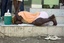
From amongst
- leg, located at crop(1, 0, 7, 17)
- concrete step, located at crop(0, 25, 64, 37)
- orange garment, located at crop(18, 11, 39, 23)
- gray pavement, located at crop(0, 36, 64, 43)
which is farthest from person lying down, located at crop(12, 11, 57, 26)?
leg, located at crop(1, 0, 7, 17)

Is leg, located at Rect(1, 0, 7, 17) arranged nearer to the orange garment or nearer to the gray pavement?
the orange garment

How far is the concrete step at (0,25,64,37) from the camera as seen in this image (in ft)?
18.8

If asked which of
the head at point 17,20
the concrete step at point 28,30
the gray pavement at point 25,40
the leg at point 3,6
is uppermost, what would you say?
the leg at point 3,6

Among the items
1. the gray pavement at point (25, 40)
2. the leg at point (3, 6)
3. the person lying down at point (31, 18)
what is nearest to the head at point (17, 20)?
the person lying down at point (31, 18)

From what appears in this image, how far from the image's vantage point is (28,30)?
5.74 meters

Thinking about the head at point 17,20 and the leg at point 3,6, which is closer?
the head at point 17,20

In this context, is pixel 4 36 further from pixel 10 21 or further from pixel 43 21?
pixel 43 21

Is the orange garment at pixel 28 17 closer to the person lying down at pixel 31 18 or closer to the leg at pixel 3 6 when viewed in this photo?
the person lying down at pixel 31 18

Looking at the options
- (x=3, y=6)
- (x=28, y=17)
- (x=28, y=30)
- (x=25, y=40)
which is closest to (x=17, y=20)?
(x=28, y=17)

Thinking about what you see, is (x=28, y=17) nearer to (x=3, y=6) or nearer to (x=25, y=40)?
(x=25, y=40)

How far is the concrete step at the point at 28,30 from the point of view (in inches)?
226

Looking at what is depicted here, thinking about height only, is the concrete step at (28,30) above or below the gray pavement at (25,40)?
above

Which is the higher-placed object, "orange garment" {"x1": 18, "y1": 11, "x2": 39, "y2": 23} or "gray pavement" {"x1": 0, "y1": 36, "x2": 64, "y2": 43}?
"orange garment" {"x1": 18, "y1": 11, "x2": 39, "y2": 23}

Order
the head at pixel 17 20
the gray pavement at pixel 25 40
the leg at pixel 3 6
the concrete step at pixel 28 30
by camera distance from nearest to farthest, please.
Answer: the gray pavement at pixel 25 40 → the concrete step at pixel 28 30 → the head at pixel 17 20 → the leg at pixel 3 6
